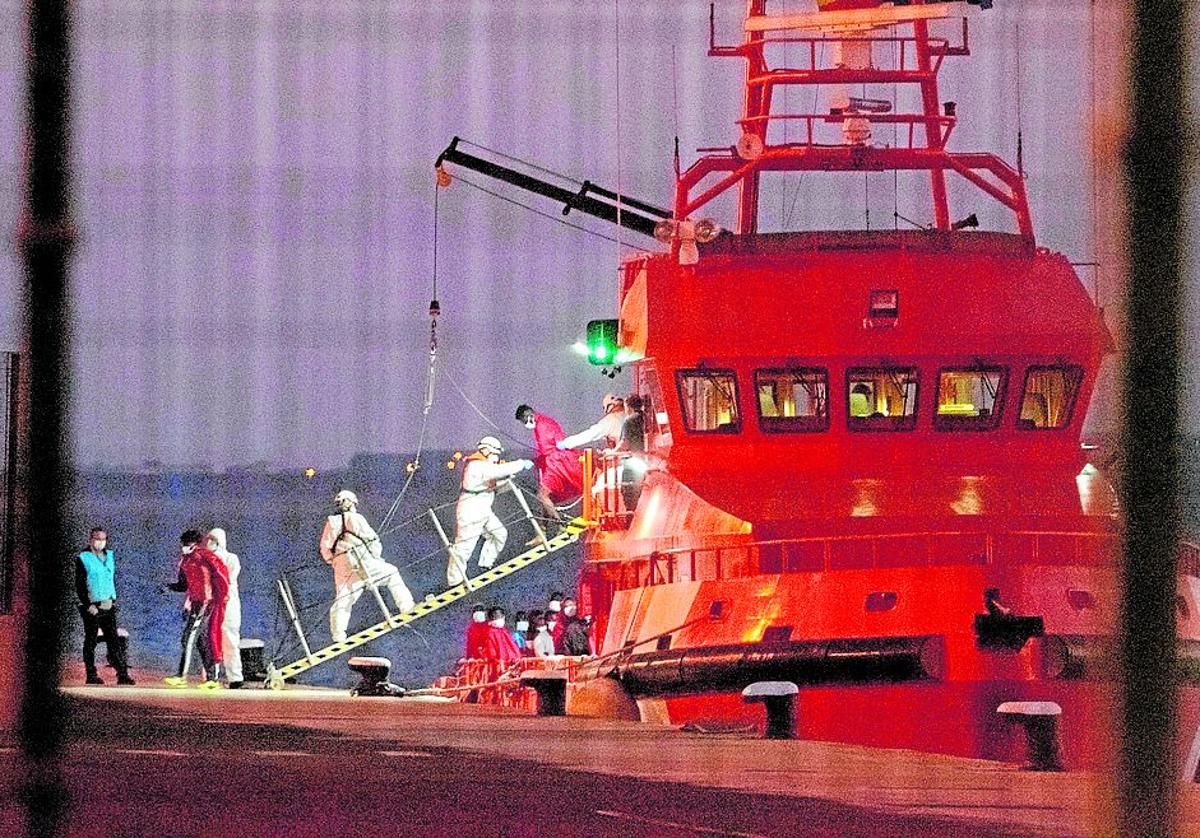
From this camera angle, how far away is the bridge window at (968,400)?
18094 millimetres

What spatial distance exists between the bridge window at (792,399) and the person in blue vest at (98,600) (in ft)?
20.1

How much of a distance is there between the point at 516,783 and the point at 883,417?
10112mm

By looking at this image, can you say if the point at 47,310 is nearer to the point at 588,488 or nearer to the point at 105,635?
the point at 105,635

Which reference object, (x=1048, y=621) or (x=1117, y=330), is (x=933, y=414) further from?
(x=1117, y=330)

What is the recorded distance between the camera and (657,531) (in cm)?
1880

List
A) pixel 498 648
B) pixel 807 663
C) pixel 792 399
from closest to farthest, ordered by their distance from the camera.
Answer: pixel 807 663 < pixel 792 399 < pixel 498 648

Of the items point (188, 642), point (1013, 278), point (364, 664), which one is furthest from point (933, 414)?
point (188, 642)

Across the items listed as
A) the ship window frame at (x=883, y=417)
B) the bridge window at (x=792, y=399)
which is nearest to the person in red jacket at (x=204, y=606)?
the bridge window at (x=792, y=399)

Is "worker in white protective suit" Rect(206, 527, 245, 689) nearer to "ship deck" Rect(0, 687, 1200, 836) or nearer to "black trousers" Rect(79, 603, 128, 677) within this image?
"black trousers" Rect(79, 603, 128, 677)

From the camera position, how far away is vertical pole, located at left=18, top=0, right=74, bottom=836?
356 cm

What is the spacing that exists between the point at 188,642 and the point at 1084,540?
810 cm

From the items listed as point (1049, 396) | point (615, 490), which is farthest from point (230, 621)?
point (1049, 396)

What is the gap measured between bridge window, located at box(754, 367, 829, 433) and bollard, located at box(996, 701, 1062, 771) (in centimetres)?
776

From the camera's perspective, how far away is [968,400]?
59.8ft
